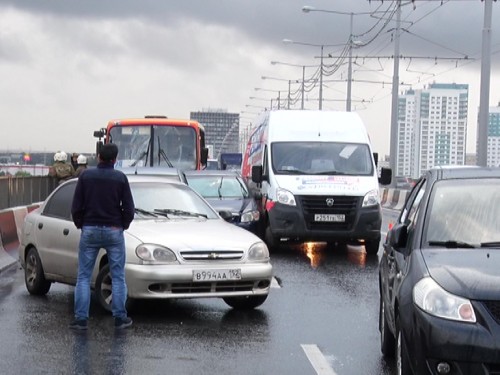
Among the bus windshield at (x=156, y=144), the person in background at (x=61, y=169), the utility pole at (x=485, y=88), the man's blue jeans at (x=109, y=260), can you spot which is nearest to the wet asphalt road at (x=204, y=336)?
the man's blue jeans at (x=109, y=260)

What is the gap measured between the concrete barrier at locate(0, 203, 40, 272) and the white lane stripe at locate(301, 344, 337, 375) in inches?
277

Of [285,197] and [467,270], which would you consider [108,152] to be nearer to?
[467,270]

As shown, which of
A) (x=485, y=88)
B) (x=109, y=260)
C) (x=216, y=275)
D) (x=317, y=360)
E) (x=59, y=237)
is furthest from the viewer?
(x=485, y=88)

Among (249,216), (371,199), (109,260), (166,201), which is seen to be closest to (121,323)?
(109,260)

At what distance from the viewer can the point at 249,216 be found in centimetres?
1689

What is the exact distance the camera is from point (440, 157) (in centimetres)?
6116

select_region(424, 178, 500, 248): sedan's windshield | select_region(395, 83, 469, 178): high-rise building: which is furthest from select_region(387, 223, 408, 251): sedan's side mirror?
select_region(395, 83, 469, 178): high-rise building

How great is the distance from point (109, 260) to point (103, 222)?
38cm

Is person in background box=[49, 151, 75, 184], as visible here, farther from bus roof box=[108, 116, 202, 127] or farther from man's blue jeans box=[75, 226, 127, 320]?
man's blue jeans box=[75, 226, 127, 320]

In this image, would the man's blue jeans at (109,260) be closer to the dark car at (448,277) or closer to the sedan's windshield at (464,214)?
the dark car at (448,277)

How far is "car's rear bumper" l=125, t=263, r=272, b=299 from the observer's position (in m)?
9.28

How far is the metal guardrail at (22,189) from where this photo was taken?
58.7 ft

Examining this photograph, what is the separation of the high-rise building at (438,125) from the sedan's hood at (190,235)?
4918 centimetres

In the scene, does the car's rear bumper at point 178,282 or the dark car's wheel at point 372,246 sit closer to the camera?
the car's rear bumper at point 178,282
